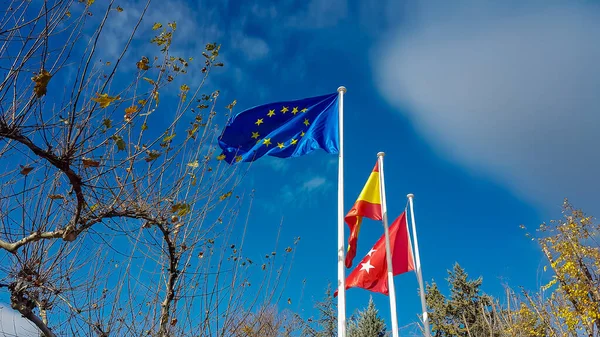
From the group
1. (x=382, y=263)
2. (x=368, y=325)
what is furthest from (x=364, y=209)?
(x=368, y=325)

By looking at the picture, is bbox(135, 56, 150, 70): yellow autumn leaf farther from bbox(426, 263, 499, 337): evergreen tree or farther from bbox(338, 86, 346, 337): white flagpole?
bbox(426, 263, 499, 337): evergreen tree

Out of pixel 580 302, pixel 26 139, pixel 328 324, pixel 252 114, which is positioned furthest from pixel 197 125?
pixel 328 324

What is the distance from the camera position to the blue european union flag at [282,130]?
24.5ft

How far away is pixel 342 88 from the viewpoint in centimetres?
831

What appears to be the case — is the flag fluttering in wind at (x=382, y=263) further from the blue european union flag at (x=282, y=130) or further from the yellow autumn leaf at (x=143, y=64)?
the yellow autumn leaf at (x=143, y=64)

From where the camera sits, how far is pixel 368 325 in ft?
82.0

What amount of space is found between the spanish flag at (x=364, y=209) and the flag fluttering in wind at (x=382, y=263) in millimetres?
1027

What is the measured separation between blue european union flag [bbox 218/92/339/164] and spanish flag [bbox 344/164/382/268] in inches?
50.7

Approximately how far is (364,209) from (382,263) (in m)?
1.46

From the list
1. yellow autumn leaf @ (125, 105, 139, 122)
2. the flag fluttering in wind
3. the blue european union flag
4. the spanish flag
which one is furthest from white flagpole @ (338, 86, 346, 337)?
yellow autumn leaf @ (125, 105, 139, 122)

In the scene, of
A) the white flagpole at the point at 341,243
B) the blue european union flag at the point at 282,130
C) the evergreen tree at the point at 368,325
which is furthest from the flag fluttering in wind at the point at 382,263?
the evergreen tree at the point at 368,325

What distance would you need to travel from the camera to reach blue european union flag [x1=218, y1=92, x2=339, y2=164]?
7.46 meters

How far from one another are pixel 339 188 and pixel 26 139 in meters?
4.73

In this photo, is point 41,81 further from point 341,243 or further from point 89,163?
point 341,243
